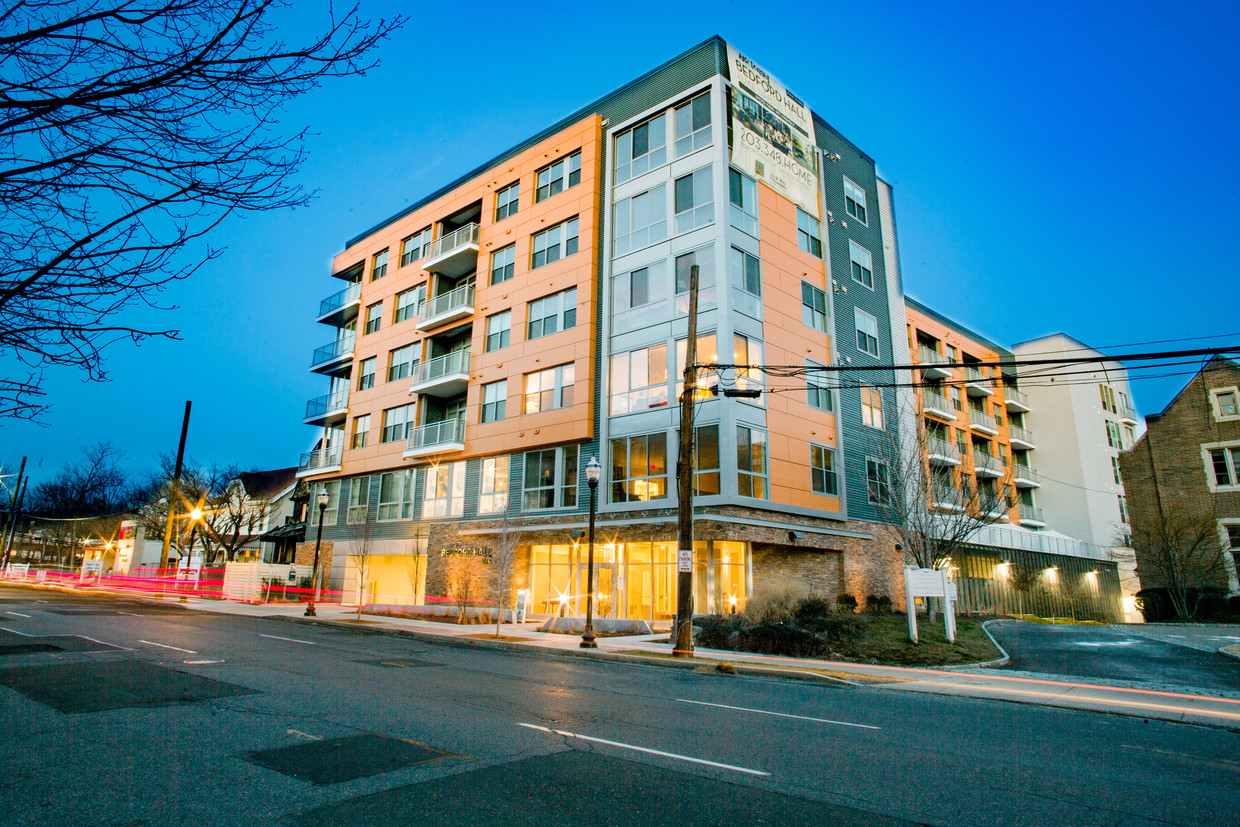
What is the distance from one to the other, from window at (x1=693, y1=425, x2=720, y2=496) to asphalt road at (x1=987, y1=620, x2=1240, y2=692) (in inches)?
384

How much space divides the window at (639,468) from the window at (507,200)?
13888 millimetres

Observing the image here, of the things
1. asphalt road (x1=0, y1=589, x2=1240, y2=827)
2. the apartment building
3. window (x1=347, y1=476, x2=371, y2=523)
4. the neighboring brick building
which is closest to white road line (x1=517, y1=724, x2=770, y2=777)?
asphalt road (x1=0, y1=589, x2=1240, y2=827)

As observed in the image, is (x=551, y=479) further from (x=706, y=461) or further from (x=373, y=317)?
(x=373, y=317)

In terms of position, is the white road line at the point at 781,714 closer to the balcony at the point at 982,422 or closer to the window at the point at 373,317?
the window at the point at 373,317

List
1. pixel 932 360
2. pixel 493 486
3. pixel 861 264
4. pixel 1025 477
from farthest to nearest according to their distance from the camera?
pixel 1025 477
pixel 932 360
pixel 861 264
pixel 493 486

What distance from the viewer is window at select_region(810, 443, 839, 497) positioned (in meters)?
27.6

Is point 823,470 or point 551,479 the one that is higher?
point 823,470

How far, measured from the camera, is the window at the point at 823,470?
90.6ft

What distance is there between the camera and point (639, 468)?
26312mm

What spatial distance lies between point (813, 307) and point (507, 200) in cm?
1566

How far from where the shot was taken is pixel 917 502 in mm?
23172

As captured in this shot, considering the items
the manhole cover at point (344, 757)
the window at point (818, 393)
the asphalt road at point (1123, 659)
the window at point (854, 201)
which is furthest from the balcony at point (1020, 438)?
the manhole cover at point (344, 757)

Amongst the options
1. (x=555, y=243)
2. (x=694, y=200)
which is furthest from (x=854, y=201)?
(x=555, y=243)

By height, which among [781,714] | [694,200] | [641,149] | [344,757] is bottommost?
[781,714]
